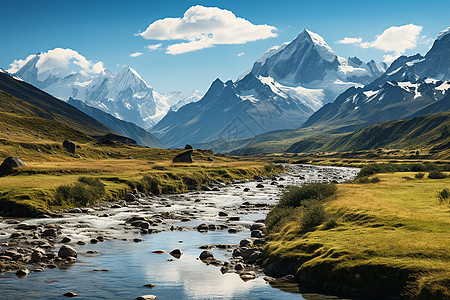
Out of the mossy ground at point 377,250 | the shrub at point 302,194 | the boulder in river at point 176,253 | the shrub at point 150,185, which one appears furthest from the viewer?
the shrub at point 150,185

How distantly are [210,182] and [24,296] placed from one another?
3017 inches

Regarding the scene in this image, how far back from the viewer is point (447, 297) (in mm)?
18609

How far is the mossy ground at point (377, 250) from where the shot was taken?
68.7 feet

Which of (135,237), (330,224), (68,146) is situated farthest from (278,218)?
(68,146)

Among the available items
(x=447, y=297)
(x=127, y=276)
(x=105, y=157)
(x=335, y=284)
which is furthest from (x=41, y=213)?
(x=105, y=157)

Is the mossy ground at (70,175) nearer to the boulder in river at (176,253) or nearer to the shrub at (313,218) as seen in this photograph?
the boulder in river at (176,253)

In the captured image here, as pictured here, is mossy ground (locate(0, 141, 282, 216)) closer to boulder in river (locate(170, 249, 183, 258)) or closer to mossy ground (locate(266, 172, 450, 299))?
boulder in river (locate(170, 249, 183, 258))

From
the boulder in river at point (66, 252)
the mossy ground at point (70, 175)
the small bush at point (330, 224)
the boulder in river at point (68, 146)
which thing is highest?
the boulder in river at point (68, 146)

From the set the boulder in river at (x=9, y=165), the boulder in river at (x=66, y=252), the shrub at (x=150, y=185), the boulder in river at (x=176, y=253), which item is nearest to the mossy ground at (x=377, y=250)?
the boulder in river at (x=176, y=253)

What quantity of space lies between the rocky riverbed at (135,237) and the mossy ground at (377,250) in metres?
2.50

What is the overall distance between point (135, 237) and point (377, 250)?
76.3 feet

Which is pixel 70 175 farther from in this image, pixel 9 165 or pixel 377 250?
pixel 377 250

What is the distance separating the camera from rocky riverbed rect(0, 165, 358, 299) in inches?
1104

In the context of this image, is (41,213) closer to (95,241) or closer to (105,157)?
(95,241)
